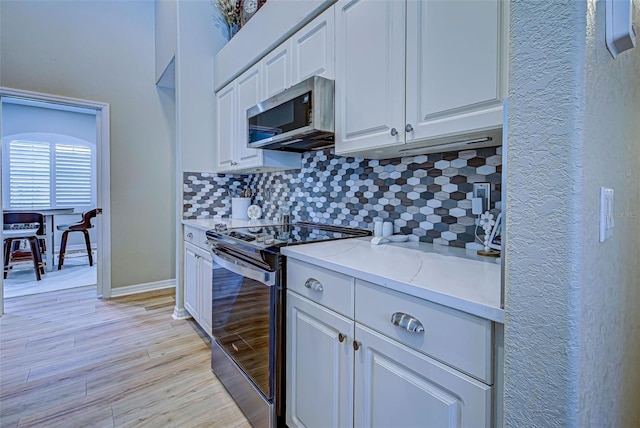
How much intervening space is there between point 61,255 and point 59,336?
277 cm

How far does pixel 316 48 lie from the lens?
1745 mm

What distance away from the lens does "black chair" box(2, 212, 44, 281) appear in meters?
3.91

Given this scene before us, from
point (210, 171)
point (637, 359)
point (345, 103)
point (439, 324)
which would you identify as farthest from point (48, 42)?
point (637, 359)

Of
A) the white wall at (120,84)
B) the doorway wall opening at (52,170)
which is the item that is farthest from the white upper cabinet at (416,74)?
the doorway wall opening at (52,170)

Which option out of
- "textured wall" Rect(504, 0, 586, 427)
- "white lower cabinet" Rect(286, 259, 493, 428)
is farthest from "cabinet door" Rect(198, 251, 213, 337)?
"textured wall" Rect(504, 0, 586, 427)

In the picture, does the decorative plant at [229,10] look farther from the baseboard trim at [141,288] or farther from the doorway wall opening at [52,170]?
the baseboard trim at [141,288]

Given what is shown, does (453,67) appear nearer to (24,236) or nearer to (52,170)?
(24,236)

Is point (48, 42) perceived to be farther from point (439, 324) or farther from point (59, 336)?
point (439, 324)

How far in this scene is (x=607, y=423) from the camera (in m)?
0.75

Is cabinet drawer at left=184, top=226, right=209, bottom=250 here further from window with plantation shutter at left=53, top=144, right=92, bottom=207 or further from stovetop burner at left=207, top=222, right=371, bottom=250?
window with plantation shutter at left=53, top=144, right=92, bottom=207

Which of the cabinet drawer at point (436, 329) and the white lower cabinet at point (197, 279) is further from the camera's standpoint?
the white lower cabinet at point (197, 279)

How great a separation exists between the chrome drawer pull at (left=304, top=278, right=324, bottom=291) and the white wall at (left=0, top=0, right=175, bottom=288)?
313cm

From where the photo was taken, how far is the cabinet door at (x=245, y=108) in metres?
2.37

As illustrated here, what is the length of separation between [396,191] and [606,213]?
1.14 metres
